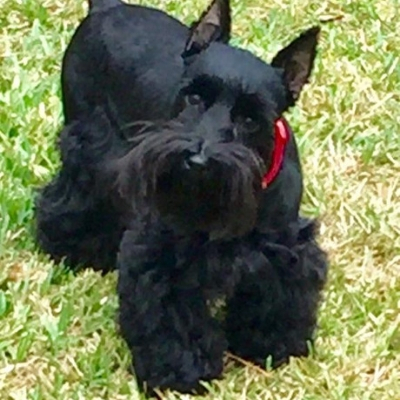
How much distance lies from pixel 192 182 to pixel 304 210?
134 centimetres

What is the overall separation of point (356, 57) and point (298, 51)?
2089mm

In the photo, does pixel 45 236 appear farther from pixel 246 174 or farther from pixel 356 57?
pixel 356 57

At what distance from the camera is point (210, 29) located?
3490 mm

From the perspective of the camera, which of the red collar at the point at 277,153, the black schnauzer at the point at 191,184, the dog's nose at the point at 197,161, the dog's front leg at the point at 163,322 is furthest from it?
the dog's front leg at the point at 163,322

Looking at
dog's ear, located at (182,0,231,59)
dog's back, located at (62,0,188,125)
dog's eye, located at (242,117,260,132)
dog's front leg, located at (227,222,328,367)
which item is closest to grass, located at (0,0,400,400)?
dog's front leg, located at (227,222,328,367)

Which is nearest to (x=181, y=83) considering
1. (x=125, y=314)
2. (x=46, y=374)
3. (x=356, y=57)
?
(x=125, y=314)

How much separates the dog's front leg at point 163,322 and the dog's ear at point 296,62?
0.53 metres

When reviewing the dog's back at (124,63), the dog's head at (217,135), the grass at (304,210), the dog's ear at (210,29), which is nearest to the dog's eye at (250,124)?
the dog's head at (217,135)

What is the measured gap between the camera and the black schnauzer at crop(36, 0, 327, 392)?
3.28m

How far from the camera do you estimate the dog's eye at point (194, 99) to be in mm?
3342

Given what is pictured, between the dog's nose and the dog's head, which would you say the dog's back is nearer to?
the dog's head

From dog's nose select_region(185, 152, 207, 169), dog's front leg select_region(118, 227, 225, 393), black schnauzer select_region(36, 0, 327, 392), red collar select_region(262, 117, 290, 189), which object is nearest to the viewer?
dog's nose select_region(185, 152, 207, 169)

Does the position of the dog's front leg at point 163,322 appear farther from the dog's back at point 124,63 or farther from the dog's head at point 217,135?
the dog's back at point 124,63

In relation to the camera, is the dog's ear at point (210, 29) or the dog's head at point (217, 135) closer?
the dog's head at point (217, 135)
